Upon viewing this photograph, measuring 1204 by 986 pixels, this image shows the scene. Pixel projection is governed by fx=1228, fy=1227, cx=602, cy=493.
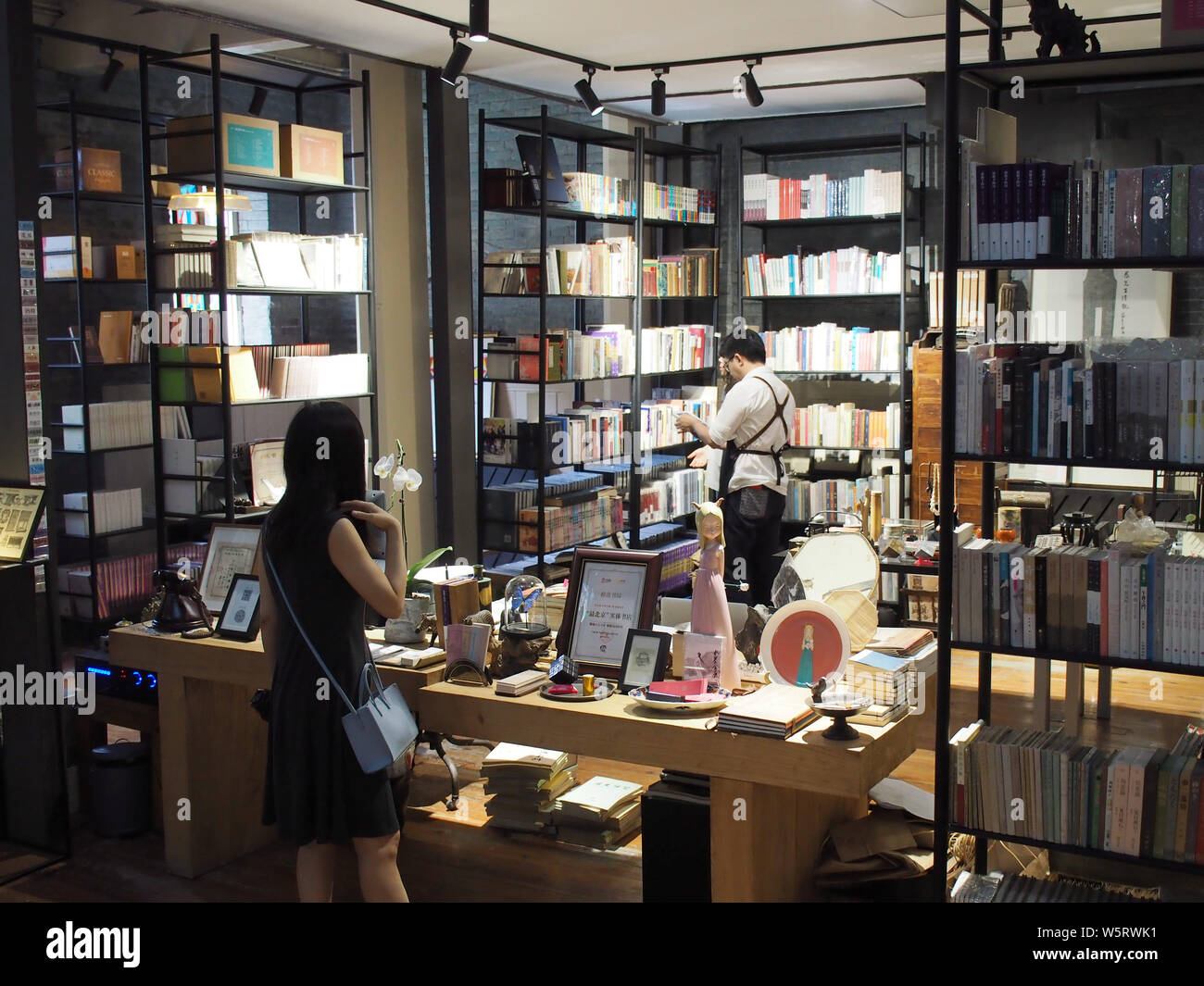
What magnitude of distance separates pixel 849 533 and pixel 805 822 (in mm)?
1262

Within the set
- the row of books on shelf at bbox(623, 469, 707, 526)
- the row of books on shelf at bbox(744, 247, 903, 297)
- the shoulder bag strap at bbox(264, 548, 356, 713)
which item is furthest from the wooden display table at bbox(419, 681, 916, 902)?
the row of books on shelf at bbox(744, 247, 903, 297)

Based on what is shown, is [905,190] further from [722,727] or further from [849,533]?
[722,727]

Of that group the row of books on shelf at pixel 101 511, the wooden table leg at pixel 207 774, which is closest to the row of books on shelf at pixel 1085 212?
the wooden table leg at pixel 207 774

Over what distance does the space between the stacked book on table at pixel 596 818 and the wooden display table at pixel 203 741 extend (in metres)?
1.10

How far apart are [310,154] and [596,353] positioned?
2.30 meters

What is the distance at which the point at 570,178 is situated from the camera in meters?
7.44

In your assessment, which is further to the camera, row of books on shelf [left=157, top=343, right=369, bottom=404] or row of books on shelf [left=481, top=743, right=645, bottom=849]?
row of books on shelf [left=157, top=343, right=369, bottom=404]

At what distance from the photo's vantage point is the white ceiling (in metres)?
5.74

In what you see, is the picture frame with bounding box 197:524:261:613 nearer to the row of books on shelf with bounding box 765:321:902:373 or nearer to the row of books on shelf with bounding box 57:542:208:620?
the row of books on shelf with bounding box 57:542:208:620

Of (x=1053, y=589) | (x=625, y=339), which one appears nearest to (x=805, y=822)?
(x=1053, y=589)

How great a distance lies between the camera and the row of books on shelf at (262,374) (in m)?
5.66

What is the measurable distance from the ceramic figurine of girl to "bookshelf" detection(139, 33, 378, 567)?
2.69 meters

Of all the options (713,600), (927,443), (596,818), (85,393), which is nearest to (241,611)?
(596,818)

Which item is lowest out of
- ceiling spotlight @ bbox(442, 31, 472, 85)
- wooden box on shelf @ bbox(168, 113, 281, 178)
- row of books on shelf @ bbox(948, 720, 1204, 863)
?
row of books on shelf @ bbox(948, 720, 1204, 863)
